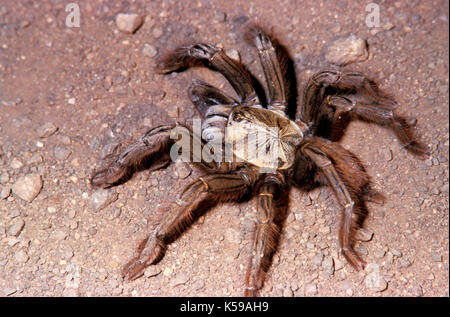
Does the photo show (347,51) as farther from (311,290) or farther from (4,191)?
(4,191)

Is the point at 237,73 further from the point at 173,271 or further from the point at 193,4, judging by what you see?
the point at 173,271

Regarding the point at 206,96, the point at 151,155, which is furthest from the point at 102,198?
the point at 206,96

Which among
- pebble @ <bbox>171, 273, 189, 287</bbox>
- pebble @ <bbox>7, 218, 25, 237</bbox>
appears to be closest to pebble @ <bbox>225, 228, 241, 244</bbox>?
pebble @ <bbox>171, 273, 189, 287</bbox>

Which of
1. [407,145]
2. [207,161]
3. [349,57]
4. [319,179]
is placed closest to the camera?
[207,161]

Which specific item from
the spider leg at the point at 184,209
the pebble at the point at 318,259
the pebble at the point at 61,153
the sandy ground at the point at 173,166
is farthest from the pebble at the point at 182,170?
the pebble at the point at 318,259

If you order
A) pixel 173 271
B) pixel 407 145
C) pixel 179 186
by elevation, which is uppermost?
pixel 407 145

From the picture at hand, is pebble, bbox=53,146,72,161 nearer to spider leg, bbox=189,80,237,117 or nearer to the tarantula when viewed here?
the tarantula

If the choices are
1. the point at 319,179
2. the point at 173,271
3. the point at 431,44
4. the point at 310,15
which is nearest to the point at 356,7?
the point at 310,15
